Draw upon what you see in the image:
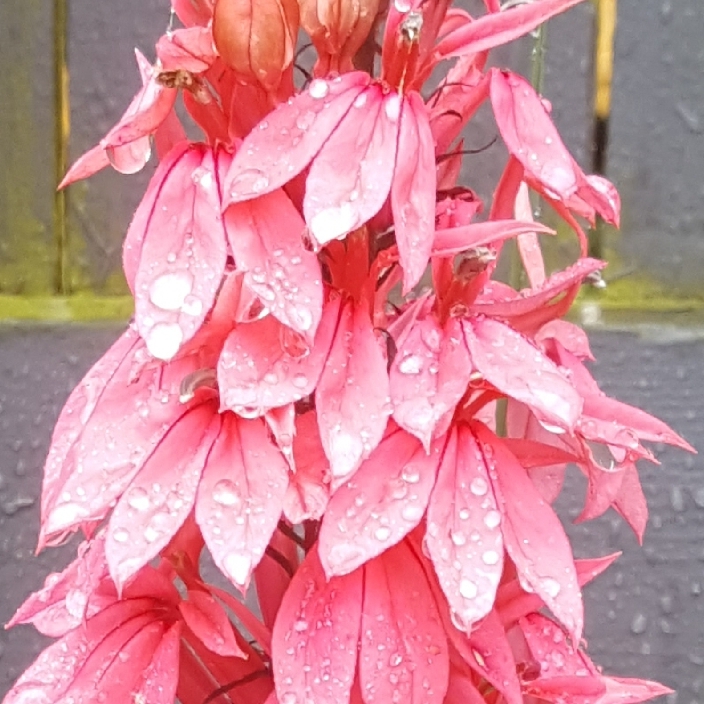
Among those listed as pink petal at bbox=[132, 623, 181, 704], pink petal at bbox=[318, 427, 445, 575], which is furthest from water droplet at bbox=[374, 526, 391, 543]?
pink petal at bbox=[132, 623, 181, 704]

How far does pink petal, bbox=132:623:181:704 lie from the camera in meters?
0.29

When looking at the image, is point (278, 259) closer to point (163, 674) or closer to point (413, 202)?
point (413, 202)

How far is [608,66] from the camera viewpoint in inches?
28.1

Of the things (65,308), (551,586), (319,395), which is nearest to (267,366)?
(319,395)

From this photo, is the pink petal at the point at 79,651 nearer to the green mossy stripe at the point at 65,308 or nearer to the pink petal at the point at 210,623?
the pink petal at the point at 210,623

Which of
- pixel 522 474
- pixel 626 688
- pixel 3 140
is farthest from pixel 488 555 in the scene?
pixel 3 140

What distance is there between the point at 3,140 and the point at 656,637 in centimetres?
80

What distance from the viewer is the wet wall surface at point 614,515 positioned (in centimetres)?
74

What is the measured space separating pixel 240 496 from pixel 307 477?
0.09 feet

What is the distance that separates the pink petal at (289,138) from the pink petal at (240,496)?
0.27 feet

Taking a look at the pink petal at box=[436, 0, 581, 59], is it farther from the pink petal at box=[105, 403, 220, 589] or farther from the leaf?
the pink petal at box=[105, 403, 220, 589]

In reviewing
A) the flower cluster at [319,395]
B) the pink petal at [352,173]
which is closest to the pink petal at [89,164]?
the flower cluster at [319,395]

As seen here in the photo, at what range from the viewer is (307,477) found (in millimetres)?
272

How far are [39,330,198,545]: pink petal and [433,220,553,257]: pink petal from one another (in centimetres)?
10
